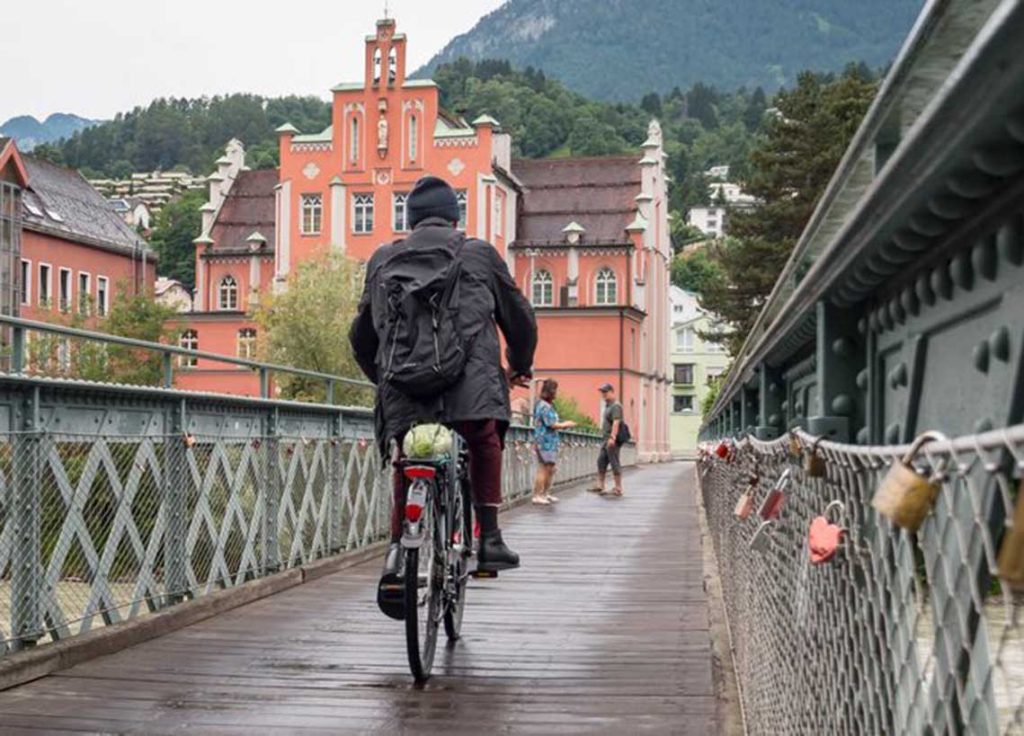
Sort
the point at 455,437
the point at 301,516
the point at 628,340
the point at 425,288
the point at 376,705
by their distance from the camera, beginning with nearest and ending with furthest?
the point at 376,705 → the point at 425,288 → the point at 455,437 → the point at 301,516 → the point at 628,340

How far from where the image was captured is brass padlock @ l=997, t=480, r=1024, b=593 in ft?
3.66

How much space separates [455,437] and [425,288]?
82cm

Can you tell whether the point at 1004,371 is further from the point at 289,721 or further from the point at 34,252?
the point at 34,252

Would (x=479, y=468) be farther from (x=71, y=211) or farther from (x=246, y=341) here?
(x=246, y=341)

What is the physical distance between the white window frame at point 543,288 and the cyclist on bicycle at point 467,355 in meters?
72.8

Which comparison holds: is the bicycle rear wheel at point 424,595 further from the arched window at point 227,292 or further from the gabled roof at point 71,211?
the arched window at point 227,292

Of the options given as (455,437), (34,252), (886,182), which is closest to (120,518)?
(455,437)

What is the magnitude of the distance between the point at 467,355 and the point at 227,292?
3061 inches

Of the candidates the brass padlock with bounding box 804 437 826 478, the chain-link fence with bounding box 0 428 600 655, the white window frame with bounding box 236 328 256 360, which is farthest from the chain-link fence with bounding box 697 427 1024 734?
the white window frame with bounding box 236 328 256 360

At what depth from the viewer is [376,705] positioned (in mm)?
6453

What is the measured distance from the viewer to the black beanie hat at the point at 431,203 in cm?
756

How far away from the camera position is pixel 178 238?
5640 inches

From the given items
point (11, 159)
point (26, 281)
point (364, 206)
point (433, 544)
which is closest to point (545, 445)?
point (433, 544)

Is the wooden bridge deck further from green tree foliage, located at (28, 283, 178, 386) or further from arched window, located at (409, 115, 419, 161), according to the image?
arched window, located at (409, 115, 419, 161)
